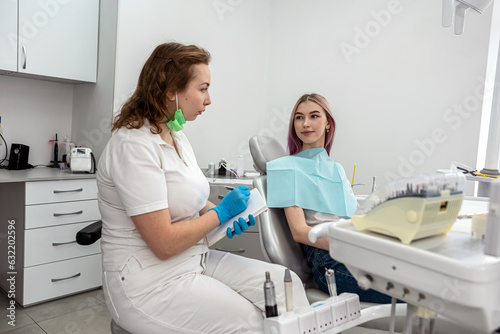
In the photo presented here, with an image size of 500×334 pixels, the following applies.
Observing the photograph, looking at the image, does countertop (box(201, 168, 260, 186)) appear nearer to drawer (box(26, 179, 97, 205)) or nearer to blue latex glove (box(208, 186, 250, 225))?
drawer (box(26, 179, 97, 205))

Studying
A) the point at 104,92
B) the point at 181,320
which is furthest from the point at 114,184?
the point at 104,92

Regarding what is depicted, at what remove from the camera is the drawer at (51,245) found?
6.97 feet

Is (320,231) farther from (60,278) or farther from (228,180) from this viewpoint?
(60,278)

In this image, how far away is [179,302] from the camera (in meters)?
1.03

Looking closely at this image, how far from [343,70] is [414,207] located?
2449mm

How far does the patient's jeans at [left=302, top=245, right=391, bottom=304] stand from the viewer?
1196mm

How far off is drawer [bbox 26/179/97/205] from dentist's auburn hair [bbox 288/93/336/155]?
1352 millimetres

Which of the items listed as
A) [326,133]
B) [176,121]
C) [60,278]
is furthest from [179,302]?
[60,278]

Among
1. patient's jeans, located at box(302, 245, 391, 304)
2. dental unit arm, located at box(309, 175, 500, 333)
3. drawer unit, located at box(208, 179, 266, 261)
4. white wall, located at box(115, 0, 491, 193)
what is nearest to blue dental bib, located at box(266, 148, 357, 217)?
patient's jeans, located at box(302, 245, 391, 304)

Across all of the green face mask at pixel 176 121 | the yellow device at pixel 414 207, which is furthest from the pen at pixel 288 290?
the green face mask at pixel 176 121

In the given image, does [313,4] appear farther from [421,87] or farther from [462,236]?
[462,236]

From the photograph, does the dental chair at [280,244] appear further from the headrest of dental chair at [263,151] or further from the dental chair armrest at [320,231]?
the dental chair armrest at [320,231]

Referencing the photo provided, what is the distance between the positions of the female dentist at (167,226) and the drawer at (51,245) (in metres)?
1.23

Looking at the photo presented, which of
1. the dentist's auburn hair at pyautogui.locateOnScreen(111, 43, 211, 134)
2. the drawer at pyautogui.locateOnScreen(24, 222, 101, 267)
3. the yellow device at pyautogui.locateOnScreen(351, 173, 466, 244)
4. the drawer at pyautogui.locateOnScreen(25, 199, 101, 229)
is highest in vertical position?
the dentist's auburn hair at pyautogui.locateOnScreen(111, 43, 211, 134)
